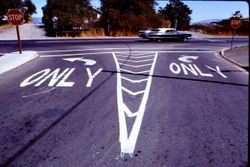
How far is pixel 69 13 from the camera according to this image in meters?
37.9

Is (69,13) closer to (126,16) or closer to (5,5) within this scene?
(126,16)

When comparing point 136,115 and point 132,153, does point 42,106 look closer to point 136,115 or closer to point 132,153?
point 136,115

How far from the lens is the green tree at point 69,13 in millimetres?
37125

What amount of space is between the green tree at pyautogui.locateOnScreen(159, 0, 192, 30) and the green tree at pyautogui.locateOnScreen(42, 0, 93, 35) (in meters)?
28.4

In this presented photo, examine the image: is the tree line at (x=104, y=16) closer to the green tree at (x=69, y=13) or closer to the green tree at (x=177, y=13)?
the green tree at (x=69, y=13)

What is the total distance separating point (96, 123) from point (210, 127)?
2.53 meters

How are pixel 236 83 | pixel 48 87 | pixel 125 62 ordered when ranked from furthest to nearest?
pixel 125 62, pixel 236 83, pixel 48 87

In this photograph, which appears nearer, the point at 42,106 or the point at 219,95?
the point at 42,106

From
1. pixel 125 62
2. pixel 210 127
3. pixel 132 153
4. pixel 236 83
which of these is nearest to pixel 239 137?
pixel 210 127

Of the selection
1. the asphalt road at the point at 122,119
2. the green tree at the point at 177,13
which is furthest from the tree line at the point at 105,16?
the asphalt road at the point at 122,119

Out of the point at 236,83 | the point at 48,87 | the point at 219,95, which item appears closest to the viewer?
the point at 219,95

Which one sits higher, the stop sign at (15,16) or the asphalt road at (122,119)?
the stop sign at (15,16)

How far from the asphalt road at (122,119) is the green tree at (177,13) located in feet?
181

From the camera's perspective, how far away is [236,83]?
1059cm
